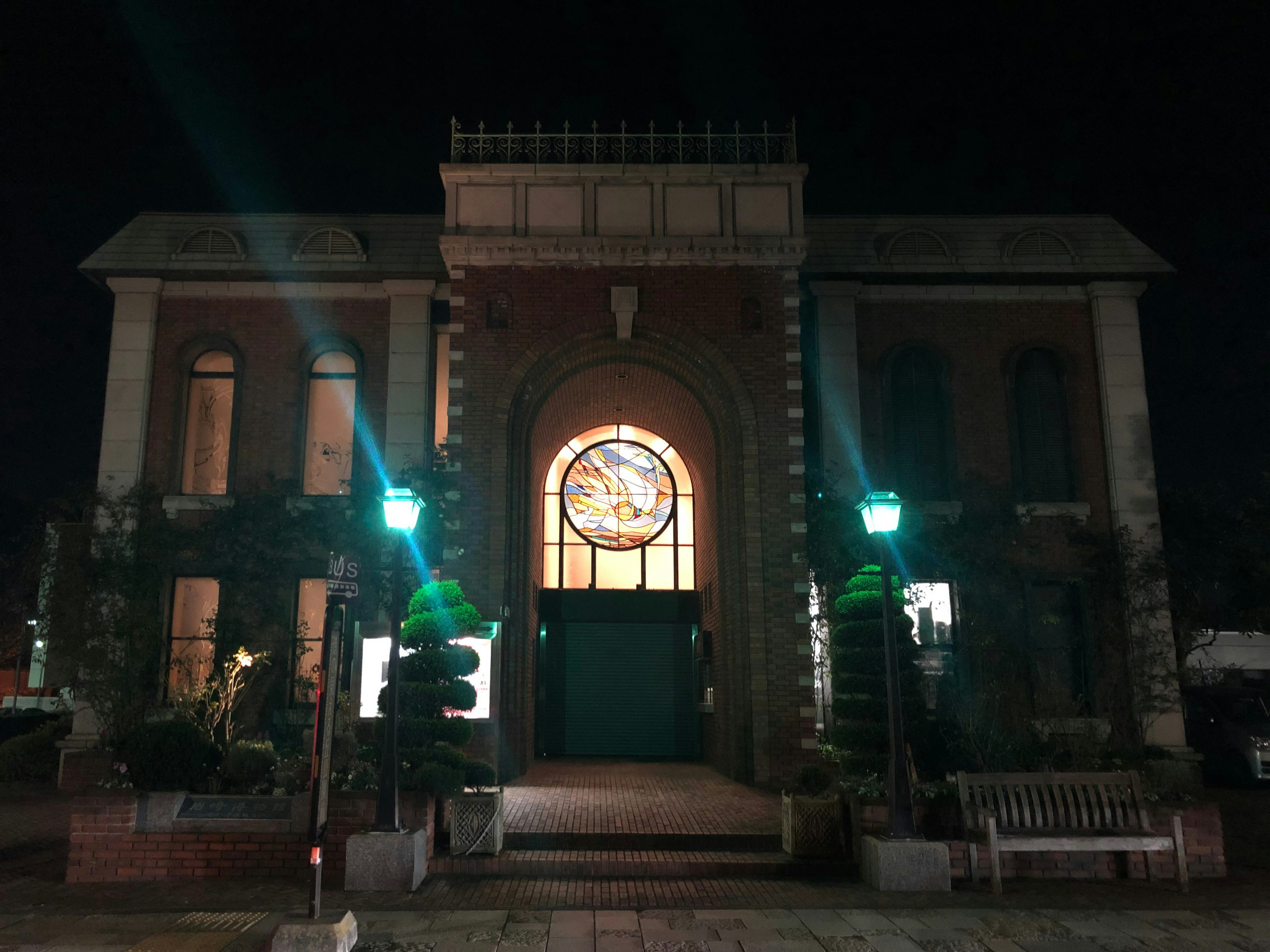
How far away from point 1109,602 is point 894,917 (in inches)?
430

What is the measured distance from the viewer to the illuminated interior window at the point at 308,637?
16.3 meters

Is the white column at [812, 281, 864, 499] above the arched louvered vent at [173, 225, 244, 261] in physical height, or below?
below

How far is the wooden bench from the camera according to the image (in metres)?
8.91

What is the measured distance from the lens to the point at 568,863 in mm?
9836

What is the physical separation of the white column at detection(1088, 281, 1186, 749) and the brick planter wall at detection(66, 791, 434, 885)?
45.2 feet

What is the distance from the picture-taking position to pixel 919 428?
18000 mm

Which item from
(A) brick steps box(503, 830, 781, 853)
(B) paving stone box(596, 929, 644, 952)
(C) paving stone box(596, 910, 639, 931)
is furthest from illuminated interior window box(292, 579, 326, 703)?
(B) paving stone box(596, 929, 644, 952)

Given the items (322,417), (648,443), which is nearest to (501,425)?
(322,417)

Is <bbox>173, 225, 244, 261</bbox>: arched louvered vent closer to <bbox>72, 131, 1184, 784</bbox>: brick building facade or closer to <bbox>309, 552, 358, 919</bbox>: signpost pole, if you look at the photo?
<bbox>72, 131, 1184, 784</bbox>: brick building facade

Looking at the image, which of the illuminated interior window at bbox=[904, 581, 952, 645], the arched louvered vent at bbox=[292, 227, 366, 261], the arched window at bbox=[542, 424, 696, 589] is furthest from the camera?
the arched window at bbox=[542, 424, 696, 589]

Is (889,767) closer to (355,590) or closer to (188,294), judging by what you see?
(355,590)

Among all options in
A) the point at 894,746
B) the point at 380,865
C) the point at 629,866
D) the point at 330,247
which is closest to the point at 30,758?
the point at 330,247

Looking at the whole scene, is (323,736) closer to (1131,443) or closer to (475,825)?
(475,825)

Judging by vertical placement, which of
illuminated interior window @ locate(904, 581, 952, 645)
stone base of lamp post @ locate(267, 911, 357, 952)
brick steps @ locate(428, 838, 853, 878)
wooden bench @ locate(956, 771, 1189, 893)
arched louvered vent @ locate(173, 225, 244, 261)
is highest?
arched louvered vent @ locate(173, 225, 244, 261)
